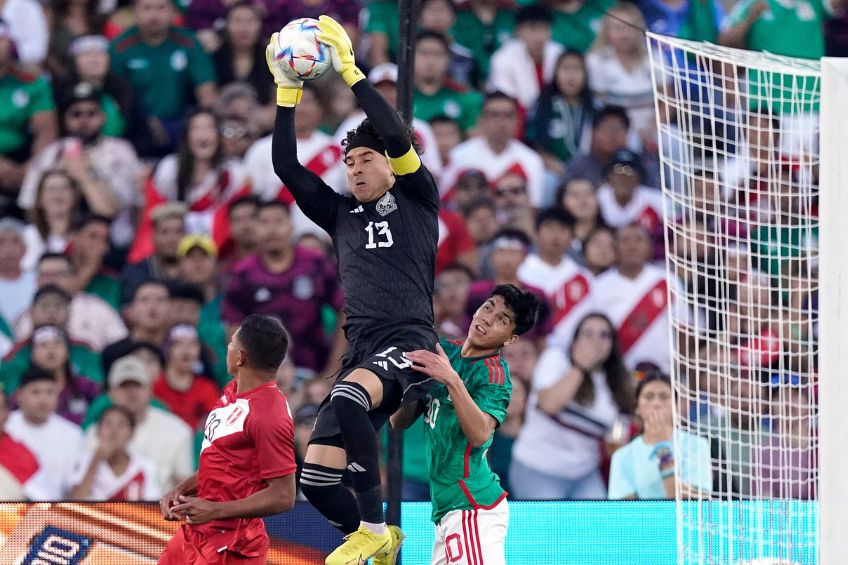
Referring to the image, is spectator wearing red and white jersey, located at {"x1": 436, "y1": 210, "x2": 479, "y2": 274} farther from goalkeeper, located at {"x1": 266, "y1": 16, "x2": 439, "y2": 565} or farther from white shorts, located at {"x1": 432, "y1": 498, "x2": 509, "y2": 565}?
white shorts, located at {"x1": 432, "y1": 498, "x2": 509, "y2": 565}

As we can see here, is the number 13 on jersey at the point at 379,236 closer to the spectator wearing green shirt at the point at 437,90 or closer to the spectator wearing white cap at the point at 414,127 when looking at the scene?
the spectator wearing white cap at the point at 414,127

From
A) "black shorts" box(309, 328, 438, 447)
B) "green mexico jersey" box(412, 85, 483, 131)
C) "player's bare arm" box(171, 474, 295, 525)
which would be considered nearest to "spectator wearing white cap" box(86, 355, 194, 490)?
"green mexico jersey" box(412, 85, 483, 131)

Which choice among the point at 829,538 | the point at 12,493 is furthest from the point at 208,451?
the point at 12,493

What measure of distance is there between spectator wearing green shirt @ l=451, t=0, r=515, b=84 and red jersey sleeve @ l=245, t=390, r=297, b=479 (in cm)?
559

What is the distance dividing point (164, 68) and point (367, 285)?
16.2 ft

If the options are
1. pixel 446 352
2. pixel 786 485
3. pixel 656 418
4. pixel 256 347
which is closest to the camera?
pixel 256 347

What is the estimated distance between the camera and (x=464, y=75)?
10297 millimetres

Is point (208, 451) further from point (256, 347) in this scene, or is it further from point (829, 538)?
point (829, 538)

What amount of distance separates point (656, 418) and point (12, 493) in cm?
395

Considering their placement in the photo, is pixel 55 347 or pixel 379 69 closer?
pixel 55 347

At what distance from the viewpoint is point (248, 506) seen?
5164 millimetres

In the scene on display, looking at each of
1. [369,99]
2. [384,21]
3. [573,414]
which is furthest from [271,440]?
[384,21]

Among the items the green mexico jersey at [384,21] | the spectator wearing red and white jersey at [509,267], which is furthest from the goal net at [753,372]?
the green mexico jersey at [384,21]

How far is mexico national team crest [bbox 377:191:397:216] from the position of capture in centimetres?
572
